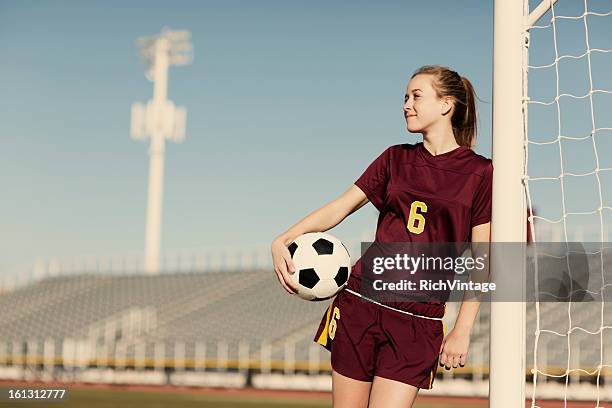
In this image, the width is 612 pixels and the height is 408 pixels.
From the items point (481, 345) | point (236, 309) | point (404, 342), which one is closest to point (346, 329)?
point (404, 342)

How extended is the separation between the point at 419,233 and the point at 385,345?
0.51 metres

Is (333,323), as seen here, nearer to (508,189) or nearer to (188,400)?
(508,189)

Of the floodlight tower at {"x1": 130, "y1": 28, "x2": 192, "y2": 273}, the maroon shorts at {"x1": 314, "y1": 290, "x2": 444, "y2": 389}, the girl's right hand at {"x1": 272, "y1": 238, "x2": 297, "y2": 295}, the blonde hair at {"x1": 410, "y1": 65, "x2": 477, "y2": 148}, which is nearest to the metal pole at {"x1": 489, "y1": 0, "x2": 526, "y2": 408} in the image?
the blonde hair at {"x1": 410, "y1": 65, "x2": 477, "y2": 148}

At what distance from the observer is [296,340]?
75.4ft

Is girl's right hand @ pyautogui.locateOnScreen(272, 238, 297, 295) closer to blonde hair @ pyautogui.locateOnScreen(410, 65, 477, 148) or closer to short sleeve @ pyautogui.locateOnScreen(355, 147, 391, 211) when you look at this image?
short sleeve @ pyautogui.locateOnScreen(355, 147, 391, 211)

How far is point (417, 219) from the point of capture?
11.9 feet

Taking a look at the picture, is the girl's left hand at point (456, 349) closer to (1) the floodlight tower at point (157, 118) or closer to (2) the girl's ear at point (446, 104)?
(2) the girl's ear at point (446, 104)

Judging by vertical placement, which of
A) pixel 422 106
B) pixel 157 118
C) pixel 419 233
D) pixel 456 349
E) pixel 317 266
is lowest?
pixel 456 349

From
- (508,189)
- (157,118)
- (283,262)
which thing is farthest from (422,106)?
(157,118)

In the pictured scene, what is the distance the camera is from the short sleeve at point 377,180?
390 cm

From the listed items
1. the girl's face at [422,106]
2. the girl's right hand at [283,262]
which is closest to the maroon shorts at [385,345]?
the girl's right hand at [283,262]

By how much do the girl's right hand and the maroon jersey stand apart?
12.4 inches

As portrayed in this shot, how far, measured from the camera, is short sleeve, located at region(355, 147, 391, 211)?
12.8ft

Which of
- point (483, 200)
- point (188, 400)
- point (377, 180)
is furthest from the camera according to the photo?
point (188, 400)
